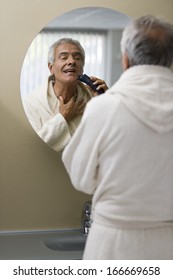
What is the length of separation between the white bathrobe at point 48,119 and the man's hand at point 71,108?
15 mm

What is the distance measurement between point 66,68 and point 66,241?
2.31ft

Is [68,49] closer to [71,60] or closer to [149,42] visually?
[71,60]

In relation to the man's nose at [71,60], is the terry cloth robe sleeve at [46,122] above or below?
below

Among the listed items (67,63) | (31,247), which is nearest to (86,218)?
(31,247)

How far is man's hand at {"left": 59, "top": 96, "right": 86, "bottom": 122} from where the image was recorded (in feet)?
5.78

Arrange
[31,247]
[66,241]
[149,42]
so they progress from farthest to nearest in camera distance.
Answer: [66,241] → [31,247] → [149,42]

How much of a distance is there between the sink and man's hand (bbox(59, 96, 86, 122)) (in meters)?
0.48

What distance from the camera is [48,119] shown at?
175 cm

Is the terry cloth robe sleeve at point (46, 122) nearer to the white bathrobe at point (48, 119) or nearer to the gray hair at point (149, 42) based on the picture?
the white bathrobe at point (48, 119)

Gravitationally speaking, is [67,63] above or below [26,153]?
above

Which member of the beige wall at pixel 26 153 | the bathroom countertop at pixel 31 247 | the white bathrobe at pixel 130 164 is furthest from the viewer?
the beige wall at pixel 26 153

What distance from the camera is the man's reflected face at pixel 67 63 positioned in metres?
1.75

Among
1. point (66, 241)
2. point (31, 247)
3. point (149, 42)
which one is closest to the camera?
point (149, 42)

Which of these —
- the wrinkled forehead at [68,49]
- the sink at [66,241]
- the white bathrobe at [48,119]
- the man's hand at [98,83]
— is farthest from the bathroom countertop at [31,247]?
the wrinkled forehead at [68,49]
